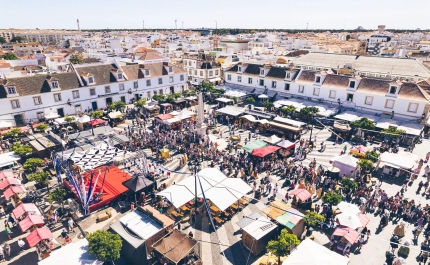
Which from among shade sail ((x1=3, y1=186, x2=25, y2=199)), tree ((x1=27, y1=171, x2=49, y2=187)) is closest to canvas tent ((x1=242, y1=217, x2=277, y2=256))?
tree ((x1=27, y1=171, x2=49, y2=187))

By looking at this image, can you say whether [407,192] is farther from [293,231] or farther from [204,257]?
[204,257]

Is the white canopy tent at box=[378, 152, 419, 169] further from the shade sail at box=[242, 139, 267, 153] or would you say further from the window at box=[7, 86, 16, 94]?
the window at box=[7, 86, 16, 94]

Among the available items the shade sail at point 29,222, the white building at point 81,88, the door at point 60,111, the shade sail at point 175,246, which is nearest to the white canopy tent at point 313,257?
the shade sail at point 175,246

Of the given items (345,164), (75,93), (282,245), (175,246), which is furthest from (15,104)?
(345,164)

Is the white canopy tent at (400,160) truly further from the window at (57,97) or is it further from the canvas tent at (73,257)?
the window at (57,97)

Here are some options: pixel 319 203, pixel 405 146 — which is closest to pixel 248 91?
pixel 405 146

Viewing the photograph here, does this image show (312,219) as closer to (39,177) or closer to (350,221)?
(350,221)
